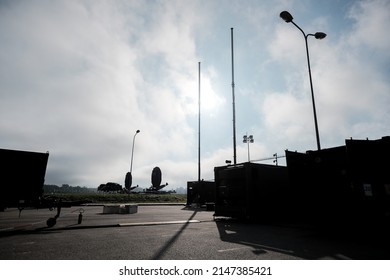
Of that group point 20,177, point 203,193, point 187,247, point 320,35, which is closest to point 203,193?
point 203,193

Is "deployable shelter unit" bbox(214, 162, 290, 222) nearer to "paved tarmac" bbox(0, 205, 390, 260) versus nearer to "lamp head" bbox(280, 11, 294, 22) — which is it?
"paved tarmac" bbox(0, 205, 390, 260)

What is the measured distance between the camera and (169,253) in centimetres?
672

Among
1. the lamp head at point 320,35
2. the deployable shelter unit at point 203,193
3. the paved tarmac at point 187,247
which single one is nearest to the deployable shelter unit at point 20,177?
the paved tarmac at point 187,247

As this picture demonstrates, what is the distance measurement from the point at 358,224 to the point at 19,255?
456 inches

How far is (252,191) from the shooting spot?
1445cm

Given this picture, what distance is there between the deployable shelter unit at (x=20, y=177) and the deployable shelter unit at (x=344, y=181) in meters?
12.0

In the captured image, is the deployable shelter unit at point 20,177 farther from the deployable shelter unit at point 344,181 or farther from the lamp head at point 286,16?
the lamp head at point 286,16

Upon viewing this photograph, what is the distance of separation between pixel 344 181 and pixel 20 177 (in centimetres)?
→ 1402

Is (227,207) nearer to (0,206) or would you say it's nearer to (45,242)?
(45,242)

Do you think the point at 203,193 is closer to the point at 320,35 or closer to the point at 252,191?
the point at 252,191

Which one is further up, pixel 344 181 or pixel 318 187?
pixel 344 181

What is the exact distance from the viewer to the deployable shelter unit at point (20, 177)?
998 cm
